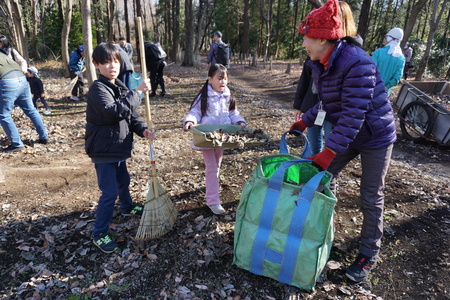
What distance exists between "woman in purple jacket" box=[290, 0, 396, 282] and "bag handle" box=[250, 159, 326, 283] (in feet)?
0.80

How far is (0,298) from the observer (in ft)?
8.58

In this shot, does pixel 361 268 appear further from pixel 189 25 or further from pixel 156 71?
pixel 189 25

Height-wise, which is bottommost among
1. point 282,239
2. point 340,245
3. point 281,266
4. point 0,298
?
point 0,298

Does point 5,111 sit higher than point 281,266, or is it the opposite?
point 5,111

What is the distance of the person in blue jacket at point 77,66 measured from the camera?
994cm

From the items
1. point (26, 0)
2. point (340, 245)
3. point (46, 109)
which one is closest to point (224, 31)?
point (26, 0)

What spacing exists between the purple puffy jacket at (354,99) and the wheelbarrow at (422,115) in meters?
4.72

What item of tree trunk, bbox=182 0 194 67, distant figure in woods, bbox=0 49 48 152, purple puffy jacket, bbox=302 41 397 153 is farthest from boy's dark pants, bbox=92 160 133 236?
tree trunk, bbox=182 0 194 67

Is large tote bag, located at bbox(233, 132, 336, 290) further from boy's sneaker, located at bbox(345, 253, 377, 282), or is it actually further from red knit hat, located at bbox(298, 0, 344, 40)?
red knit hat, located at bbox(298, 0, 344, 40)

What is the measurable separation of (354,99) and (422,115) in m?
5.62

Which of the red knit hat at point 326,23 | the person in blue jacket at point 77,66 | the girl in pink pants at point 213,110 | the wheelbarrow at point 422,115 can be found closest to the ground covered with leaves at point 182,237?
the wheelbarrow at point 422,115

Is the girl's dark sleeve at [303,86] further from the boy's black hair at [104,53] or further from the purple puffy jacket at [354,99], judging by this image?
the boy's black hair at [104,53]

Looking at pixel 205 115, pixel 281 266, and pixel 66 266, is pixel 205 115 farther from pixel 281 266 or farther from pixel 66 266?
pixel 66 266

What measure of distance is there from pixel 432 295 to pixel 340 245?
885 mm
